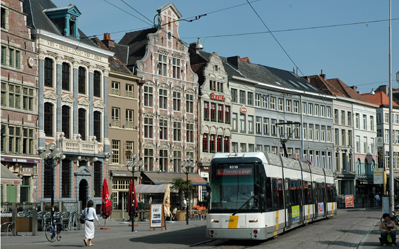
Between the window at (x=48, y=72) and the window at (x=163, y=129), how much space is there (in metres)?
12.9

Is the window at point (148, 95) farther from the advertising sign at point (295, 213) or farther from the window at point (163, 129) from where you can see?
the advertising sign at point (295, 213)

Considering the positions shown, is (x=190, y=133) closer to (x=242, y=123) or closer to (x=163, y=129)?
(x=163, y=129)

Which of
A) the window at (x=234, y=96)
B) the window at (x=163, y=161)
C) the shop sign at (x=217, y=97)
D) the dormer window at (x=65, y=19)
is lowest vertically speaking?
the window at (x=163, y=161)

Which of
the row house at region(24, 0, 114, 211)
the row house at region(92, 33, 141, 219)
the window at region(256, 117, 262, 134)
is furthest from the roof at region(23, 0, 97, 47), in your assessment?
the window at region(256, 117, 262, 134)

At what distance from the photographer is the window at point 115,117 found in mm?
47812

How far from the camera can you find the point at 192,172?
55969mm

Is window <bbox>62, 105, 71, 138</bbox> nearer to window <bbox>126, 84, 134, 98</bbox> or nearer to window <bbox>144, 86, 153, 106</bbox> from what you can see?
window <bbox>126, 84, 134, 98</bbox>

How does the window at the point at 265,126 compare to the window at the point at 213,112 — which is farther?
the window at the point at 265,126

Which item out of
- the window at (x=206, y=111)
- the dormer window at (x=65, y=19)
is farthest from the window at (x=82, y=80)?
the window at (x=206, y=111)

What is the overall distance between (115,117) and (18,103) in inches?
399

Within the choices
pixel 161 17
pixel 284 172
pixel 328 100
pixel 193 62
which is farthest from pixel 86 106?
pixel 328 100

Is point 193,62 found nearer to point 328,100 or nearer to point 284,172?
point 328,100

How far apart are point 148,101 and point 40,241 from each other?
88.7 ft

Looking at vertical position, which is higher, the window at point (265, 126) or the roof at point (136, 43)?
the roof at point (136, 43)
